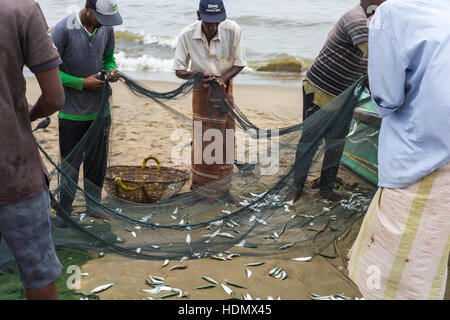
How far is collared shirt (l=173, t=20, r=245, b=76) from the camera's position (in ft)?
14.9

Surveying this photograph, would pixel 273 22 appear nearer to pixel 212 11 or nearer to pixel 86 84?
pixel 212 11

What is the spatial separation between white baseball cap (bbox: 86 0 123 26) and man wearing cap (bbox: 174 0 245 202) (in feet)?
3.24

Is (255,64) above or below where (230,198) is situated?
below

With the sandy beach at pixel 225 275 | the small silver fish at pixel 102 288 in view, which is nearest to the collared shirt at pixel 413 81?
the sandy beach at pixel 225 275

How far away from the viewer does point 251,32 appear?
1772 cm

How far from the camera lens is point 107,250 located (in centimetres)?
343

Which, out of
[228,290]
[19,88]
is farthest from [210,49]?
[19,88]

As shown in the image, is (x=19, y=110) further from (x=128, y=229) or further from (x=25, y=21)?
(x=128, y=229)

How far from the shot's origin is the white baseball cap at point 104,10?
142 inches

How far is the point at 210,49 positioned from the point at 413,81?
2.77 meters

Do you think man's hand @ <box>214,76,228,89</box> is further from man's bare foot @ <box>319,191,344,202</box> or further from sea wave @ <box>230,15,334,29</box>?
sea wave @ <box>230,15,334,29</box>

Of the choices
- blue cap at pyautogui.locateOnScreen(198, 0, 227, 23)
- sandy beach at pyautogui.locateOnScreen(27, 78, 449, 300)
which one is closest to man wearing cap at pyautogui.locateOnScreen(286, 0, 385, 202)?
sandy beach at pyautogui.locateOnScreen(27, 78, 449, 300)

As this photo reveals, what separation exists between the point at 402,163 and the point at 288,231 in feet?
4.89

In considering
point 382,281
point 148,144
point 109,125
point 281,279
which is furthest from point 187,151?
point 382,281
